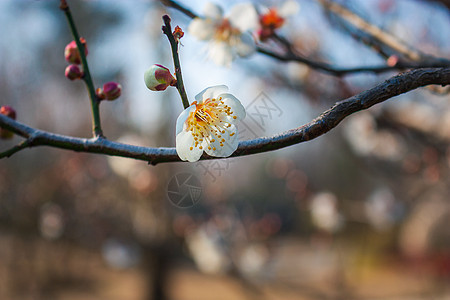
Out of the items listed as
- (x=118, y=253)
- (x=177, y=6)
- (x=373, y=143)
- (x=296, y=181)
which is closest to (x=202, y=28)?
(x=177, y=6)

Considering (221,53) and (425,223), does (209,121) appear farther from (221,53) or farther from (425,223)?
(425,223)

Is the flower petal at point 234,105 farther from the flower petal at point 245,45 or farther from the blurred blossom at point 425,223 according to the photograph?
the blurred blossom at point 425,223

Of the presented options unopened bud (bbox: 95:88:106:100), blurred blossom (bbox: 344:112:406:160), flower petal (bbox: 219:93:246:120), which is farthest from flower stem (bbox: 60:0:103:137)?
blurred blossom (bbox: 344:112:406:160)

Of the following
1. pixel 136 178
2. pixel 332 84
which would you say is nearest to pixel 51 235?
pixel 136 178

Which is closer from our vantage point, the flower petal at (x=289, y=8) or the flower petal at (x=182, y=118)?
the flower petal at (x=182, y=118)

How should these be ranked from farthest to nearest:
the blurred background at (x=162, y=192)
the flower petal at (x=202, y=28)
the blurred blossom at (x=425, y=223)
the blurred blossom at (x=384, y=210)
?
the blurred blossom at (x=425, y=223)
the blurred blossom at (x=384, y=210)
the blurred background at (x=162, y=192)
the flower petal at (x=202, y=28)

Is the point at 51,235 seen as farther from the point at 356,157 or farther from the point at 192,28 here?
the point at 192,28


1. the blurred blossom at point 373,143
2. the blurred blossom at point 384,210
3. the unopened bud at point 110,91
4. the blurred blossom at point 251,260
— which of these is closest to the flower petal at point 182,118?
the unopened bud at point 110,91

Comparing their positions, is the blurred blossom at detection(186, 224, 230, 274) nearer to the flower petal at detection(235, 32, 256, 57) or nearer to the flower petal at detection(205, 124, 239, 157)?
the flower petal at detection(235, 32, 256, 57)
